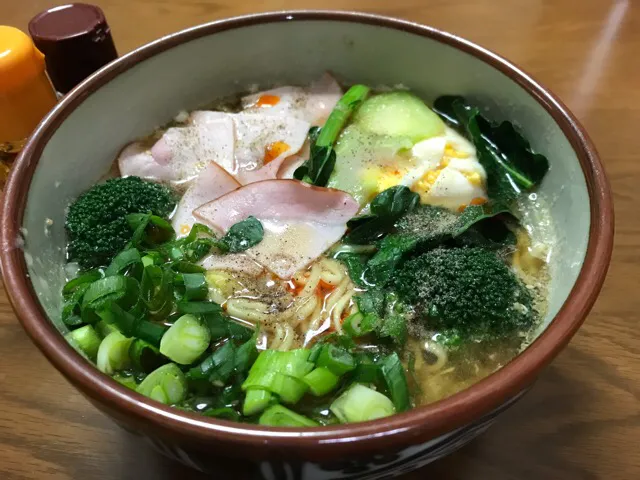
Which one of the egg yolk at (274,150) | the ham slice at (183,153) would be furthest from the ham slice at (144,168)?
the egg yolk at (274,150)

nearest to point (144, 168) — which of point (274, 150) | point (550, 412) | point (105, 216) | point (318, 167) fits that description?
point (105, 216)

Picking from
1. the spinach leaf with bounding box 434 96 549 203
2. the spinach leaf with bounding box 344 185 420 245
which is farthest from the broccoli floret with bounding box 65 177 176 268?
the spinach leaf with bounding box 434 96 549 203

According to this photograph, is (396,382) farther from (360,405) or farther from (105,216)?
(105,216)

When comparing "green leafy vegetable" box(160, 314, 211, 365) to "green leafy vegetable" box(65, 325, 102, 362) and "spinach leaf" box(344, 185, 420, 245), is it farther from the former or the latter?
"spinach leaf" box(344, 185, 420, 245)

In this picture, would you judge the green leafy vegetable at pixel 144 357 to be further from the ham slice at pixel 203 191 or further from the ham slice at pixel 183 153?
the ham slice at pixel 183 153

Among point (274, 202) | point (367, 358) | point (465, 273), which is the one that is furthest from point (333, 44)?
point (367, 358)

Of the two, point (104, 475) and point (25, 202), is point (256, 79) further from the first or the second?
point (104, 475)
